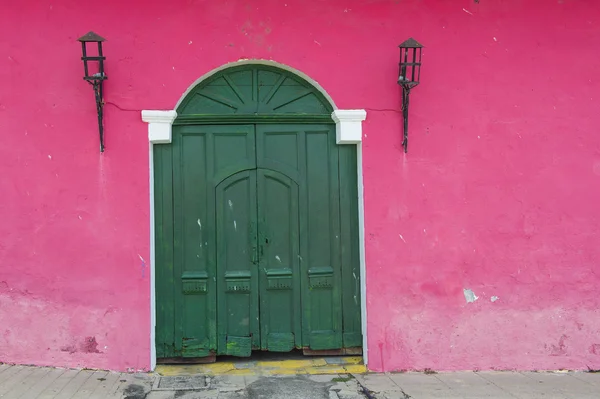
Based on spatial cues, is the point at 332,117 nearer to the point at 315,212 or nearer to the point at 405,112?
the point at 405,112

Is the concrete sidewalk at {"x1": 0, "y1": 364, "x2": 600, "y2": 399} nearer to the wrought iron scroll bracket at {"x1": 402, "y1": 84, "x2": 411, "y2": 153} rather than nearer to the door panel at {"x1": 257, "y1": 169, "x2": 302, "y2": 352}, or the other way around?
the door panel at {"x1": 257, "y1": 169, "x2": 302, "y2": 352}

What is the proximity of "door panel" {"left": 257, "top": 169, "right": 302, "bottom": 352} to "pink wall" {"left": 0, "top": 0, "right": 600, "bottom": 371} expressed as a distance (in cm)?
70

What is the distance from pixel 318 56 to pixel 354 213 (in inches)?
57.6

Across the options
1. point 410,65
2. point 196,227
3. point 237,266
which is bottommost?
point 237,266

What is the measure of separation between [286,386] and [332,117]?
2.36m

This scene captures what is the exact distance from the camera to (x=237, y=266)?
15.8ft

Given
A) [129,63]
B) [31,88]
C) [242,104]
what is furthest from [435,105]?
[31,88]

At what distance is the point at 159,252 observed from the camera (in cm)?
473

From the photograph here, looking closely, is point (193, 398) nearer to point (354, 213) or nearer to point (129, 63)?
point (354, 213)

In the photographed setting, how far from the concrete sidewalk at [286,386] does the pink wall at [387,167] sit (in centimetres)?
17

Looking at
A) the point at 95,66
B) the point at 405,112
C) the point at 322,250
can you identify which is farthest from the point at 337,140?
the point at 95,66

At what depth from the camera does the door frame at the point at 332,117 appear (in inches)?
181

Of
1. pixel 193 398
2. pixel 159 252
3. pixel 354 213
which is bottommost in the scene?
pixel 193 398

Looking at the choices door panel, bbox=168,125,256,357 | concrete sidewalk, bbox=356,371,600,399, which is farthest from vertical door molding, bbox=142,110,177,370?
concrete sidewalk, bbox=356,371,600,399
